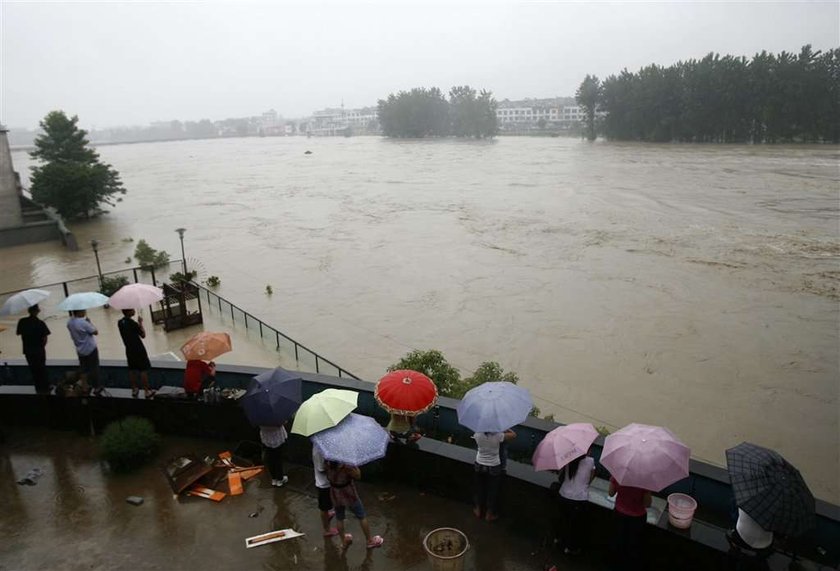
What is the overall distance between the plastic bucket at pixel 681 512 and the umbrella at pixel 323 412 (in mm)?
2840

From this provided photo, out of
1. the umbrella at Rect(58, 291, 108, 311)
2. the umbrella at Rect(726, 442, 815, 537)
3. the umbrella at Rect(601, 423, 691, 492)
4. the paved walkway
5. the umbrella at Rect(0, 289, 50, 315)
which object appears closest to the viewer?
the umbrella at Rect(726, 442, 815, 537)

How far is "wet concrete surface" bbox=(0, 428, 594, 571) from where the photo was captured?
5445 millimetres

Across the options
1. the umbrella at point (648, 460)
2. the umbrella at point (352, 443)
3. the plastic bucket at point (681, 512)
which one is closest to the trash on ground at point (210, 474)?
the umbrella at point (352, 443)

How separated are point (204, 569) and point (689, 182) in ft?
161

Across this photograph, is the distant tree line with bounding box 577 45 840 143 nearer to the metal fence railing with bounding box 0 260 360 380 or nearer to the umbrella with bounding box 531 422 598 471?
the metal fence railing with bounding box 0 260 360 380

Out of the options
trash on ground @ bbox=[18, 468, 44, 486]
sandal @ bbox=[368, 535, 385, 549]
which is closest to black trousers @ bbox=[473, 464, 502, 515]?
sandal @ bbox=[368, 535, 385, 549]

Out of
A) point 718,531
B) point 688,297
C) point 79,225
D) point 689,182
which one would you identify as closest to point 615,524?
point 718,531

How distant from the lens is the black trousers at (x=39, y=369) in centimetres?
754

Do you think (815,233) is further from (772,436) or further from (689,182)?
(772,436)

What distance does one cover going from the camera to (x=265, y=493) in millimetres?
6434

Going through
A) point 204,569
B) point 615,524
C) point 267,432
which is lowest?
point 204,569

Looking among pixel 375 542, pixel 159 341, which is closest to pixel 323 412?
pixel 375 542

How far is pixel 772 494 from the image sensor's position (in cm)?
426

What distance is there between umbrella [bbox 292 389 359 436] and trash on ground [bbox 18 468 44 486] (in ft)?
11.4
